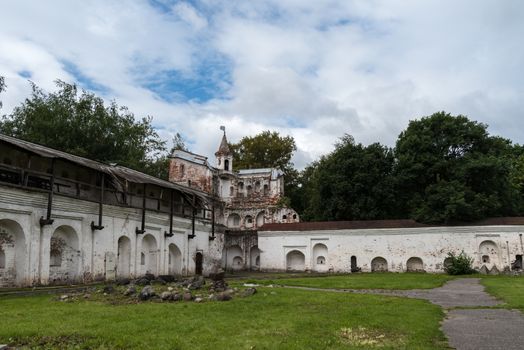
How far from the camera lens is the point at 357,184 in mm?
42000

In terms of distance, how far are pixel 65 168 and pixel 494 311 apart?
2105cm

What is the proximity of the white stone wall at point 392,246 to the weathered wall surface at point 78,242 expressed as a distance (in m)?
10.1

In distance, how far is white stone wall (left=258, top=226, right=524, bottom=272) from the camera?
3525 centimetres

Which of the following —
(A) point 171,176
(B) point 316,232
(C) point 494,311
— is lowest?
(C) point 494,311

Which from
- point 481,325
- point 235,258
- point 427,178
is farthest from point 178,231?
point 481,325

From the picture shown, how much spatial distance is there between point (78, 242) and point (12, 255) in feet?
11.8

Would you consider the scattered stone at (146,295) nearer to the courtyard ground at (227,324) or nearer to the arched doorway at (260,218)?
the courtyard ground at (227,324)

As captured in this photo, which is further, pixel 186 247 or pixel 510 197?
pixel 510 197

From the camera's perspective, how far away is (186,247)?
111 feet

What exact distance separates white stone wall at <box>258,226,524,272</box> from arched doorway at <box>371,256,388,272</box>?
36 centimetres

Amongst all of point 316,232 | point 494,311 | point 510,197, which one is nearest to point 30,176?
point 494,311

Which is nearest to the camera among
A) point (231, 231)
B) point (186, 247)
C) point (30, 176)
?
point (30, 176)

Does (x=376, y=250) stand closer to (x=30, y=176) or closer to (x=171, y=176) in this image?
(x=171, y=176)

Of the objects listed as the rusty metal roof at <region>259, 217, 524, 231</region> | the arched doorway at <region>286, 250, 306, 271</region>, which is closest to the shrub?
the rusty metal roof at <region>259, 217, 524, 231</region>
